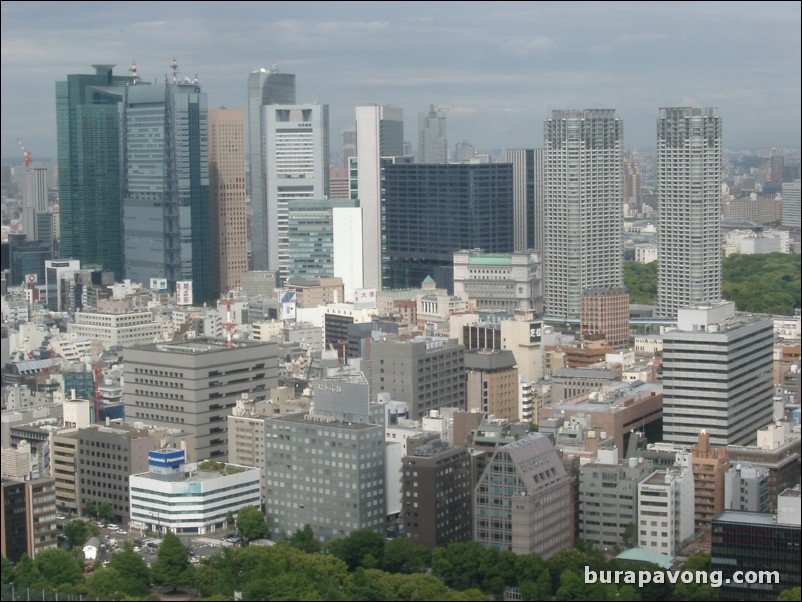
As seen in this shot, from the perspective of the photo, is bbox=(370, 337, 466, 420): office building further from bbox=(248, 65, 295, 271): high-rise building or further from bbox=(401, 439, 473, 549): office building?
bbox=(248, 65, 295, 271): high-rise building

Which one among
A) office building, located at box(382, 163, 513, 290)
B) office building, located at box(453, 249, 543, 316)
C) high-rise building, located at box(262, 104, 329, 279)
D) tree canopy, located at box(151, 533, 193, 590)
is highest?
high-rise building, located at box(262, 104, 329, 279)

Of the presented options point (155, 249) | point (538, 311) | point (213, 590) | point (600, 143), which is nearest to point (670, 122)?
point (600, 143)

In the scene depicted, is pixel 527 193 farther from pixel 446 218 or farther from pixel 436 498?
pixel 436 498

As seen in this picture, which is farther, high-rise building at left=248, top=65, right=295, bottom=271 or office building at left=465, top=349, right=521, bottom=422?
high-rise building at left=248, top=65, right=295, bottom=271

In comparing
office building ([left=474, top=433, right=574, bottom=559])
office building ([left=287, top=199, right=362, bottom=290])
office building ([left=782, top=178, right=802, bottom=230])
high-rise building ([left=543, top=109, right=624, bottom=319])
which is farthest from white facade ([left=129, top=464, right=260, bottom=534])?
office building ([left=287, top=199, right=362, bottom=290])

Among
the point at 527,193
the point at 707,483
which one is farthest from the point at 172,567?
the point at 527,193

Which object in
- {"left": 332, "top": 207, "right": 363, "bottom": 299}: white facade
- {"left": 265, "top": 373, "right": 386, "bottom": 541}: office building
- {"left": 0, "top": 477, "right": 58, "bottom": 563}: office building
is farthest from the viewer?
{"left": 332, "top": 207, "right": 363, "bottom": 299}: white facade

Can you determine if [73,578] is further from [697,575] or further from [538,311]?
[538,311]
